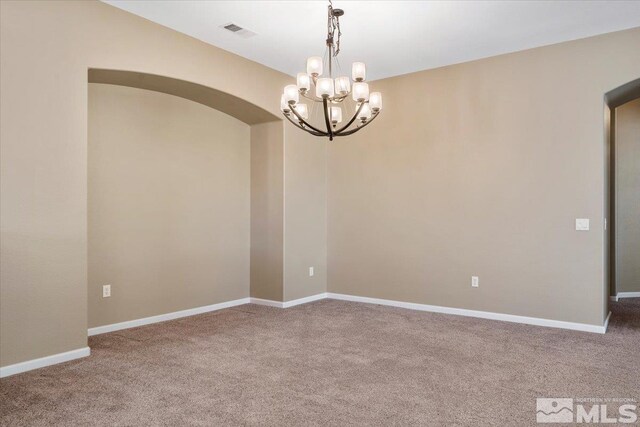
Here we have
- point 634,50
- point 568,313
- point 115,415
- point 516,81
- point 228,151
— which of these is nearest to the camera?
point 115,415

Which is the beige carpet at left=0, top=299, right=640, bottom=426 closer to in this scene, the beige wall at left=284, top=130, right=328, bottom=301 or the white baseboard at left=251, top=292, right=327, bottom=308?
the white baseboard at left=251, top=292, right=327, bottom=308

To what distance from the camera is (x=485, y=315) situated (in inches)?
201

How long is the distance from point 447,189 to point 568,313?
1.89 meters

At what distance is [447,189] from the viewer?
5.40 m

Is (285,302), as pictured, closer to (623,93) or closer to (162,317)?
(162,317)

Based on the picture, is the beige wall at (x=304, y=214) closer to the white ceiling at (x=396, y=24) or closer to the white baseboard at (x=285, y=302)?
the white baseboard at (x=285, y=302)

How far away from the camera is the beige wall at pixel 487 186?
4523 millimetres

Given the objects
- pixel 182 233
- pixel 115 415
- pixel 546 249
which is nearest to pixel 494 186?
pixel 546 249

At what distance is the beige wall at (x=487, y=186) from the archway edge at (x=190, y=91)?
1.33 meters

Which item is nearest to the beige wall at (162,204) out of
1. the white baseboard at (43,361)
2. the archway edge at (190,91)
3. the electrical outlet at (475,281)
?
the archway edge at (190,91)

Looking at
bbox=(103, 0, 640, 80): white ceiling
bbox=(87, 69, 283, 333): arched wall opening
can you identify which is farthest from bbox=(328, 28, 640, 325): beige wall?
bbox=(87, 69, 283, 333): arched wall opening

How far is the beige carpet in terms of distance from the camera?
2662mm

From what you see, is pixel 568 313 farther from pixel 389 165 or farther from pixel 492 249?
pixel 389 165

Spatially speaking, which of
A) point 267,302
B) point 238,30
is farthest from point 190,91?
point 267,302
